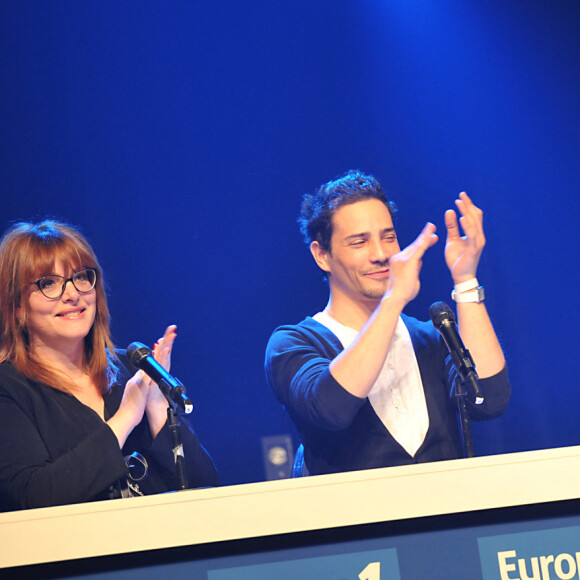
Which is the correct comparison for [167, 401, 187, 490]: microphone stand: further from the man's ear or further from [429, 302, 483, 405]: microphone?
the man's ear

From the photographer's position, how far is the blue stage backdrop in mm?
2736

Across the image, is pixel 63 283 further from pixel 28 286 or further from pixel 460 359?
pixel 460 359

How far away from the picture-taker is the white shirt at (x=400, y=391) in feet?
8.15

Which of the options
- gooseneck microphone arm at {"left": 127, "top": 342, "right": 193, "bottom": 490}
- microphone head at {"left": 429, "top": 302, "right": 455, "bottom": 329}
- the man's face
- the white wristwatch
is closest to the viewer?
gooseneck microphone arm at {"left": 127, "top": 342, "right": 193, "bottom": 490}

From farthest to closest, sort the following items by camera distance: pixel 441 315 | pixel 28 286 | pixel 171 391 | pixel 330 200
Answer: pixel 330 200
pixel 28 286
pixel 441 315
pixel 171 391

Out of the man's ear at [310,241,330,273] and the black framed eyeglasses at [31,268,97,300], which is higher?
the man's ear at [310,241,330,273]

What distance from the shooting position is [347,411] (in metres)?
2.34

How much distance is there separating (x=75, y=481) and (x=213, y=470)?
19.1 inches

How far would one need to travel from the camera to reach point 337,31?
2.94 m

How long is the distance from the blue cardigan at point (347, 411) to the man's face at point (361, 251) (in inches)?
7.9

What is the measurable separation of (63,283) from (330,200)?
97 cm

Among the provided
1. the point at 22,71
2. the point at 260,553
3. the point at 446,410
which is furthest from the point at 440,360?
the point at 22,71

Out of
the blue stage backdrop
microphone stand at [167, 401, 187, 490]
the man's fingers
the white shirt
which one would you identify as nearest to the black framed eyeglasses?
the blue stage backdrop

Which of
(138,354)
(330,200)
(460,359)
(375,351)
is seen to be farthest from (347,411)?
(330,200)
